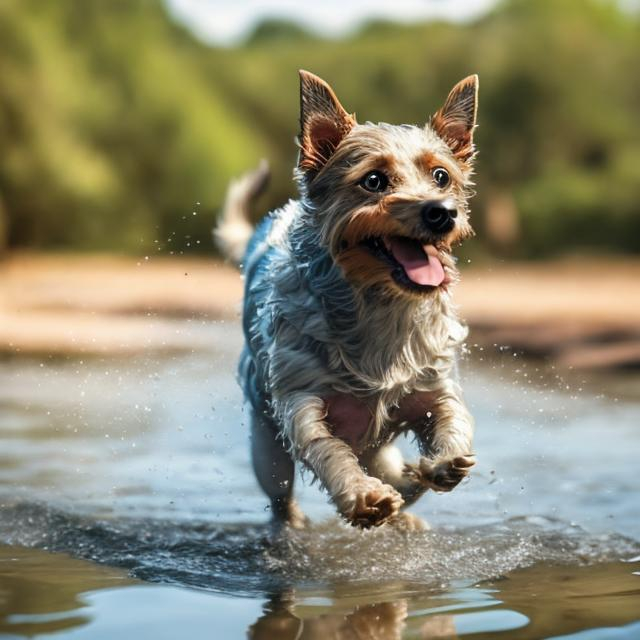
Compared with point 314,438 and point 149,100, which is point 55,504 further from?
point 149,100

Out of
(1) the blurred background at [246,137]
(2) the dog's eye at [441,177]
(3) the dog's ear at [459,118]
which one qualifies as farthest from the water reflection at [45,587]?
(1) the blurred background at [246,137]

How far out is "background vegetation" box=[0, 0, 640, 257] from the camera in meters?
21.3

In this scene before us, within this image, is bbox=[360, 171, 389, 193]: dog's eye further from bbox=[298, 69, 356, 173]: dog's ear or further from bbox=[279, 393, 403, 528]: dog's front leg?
bbox=[279, 393, 403, 528]: dog's front leg

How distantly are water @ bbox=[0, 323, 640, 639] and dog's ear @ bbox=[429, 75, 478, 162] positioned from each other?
1.65 m

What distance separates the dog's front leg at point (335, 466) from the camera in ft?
14.1

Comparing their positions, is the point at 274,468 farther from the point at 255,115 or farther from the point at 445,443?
the point at 255,115

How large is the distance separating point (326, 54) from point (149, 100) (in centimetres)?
491

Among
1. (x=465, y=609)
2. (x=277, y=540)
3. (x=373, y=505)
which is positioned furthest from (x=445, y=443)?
(x=277, y=540)

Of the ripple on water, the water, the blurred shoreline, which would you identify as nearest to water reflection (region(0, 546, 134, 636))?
the water

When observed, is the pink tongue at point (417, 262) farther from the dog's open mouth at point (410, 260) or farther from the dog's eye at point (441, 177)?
the dog's eye at point (441, 177)

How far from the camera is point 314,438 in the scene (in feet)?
15.3

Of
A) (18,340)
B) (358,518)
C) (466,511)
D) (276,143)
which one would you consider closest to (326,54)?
(276,143)

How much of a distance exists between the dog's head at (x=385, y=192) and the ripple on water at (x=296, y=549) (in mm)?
1143

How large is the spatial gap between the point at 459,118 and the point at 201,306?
41.2 ft
